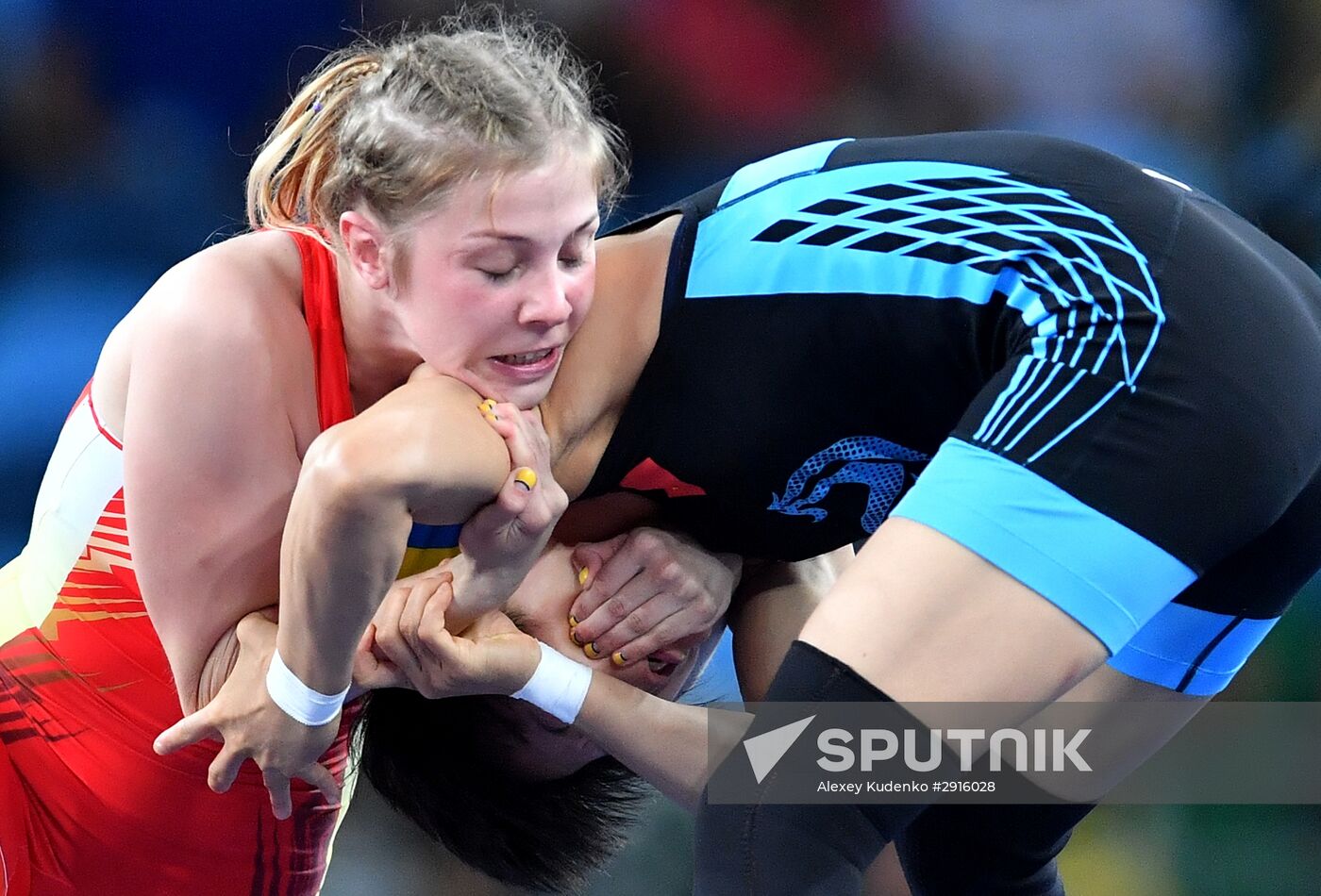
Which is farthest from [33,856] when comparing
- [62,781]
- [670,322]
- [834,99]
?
[834,99]

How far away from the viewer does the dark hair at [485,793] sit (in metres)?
2.19

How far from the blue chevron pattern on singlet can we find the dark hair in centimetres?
81

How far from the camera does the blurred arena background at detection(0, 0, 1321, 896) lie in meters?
3.08

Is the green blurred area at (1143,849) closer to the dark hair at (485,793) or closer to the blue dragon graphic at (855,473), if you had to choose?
the dark hair at (485,793)

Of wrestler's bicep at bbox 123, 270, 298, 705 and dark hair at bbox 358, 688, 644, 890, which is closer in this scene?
wrestler's bicep at bbox 123, 270, 298, 705

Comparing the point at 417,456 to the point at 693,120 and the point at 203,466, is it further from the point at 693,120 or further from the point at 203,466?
the point at 693,120

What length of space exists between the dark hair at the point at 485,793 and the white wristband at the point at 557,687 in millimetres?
240

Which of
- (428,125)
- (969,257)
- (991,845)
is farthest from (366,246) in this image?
(991,845)

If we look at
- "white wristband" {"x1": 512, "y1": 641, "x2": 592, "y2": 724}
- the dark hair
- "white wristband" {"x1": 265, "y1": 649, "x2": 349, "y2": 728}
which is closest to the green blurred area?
the dark hair

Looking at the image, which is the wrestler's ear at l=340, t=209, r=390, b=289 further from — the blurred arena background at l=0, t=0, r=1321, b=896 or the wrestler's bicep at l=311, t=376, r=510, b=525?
the blurred arena background at l=0, t=0, r=1321, b=896

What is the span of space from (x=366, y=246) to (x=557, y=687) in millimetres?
594

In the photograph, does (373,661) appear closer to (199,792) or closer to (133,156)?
(199,792)

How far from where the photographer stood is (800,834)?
139cm

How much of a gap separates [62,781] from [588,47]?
1.83m
